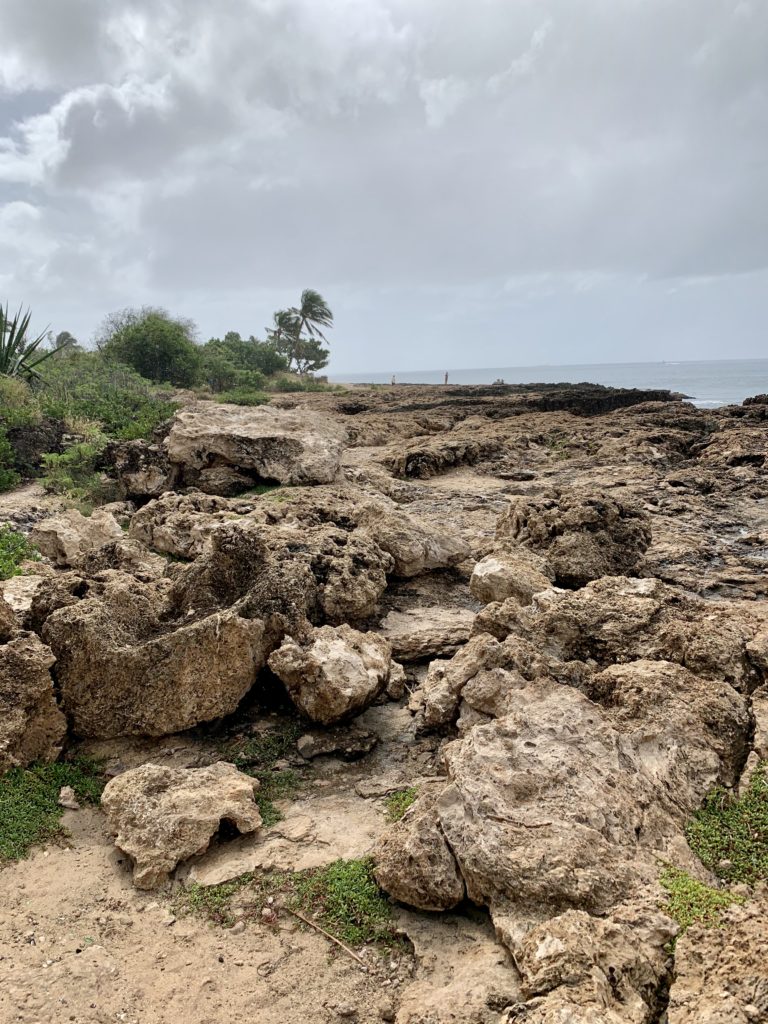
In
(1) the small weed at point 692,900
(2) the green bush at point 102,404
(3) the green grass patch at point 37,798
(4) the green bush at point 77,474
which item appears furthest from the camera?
(2) the green bush at point 102,404

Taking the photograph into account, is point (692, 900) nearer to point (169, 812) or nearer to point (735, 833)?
point (735, 833)

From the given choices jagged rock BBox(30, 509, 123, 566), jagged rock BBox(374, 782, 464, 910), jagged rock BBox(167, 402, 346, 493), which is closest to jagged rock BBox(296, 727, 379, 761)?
jagged rock BBox(374, 782, 464, 910)

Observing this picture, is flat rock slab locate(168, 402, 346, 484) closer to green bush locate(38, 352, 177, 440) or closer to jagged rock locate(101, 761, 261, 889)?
green bush locate(38, 352, 177, 440)

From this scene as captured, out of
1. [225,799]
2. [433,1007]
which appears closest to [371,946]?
[433,1007]

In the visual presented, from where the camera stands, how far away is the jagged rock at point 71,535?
9312 millimetres

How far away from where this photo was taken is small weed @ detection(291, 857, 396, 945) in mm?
3705

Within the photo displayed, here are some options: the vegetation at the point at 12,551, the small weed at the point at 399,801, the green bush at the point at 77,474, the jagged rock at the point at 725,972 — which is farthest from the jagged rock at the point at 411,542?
the green bush at the point at 77,474

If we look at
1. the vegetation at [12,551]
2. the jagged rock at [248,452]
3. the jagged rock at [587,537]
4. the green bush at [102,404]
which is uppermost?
the green bush at [102,404]

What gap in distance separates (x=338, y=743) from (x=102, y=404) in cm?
1673

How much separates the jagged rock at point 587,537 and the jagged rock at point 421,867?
14.6 ft

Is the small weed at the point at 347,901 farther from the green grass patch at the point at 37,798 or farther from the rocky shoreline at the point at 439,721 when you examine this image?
the green grass patch at the point at 37,798

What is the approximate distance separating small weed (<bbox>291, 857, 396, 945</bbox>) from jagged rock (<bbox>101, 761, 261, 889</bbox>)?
2.08 feet

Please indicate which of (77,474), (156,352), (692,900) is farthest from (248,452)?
(156,352)

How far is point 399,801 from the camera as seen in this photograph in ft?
15.6
